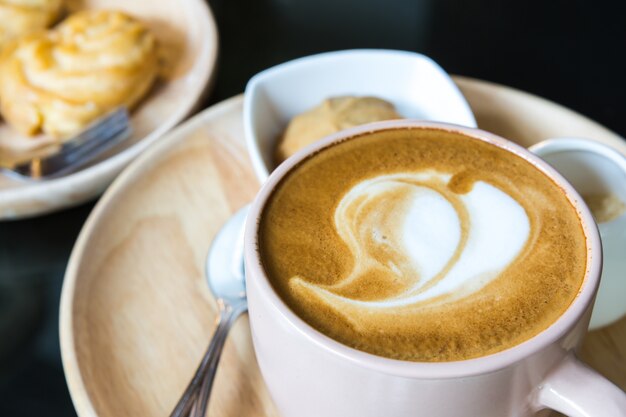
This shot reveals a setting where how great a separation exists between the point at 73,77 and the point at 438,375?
35.5 inches

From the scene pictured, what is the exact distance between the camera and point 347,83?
1049 millimetres

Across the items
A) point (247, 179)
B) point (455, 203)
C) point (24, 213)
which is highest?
point (455, 203)

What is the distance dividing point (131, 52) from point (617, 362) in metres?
0.90

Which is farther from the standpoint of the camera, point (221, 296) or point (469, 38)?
point (469, 38)

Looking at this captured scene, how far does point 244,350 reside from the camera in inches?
30.2

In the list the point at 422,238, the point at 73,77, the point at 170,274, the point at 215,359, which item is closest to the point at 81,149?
the point at 73,77

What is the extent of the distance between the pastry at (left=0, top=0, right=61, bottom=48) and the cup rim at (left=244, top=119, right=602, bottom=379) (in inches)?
34.5

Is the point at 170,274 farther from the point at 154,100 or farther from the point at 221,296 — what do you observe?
the point at 154,100

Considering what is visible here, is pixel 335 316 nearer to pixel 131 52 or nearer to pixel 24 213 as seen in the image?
pixel 24 213

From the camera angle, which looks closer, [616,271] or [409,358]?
[409,358]

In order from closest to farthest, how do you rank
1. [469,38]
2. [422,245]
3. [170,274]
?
[422,245], [170,274], [469,38]

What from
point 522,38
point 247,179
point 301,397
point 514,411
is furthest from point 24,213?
point 522,38

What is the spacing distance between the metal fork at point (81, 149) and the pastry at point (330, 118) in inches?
11.2

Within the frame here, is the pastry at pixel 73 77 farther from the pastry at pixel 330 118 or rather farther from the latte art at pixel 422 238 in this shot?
the latte art at pixel 422 238
